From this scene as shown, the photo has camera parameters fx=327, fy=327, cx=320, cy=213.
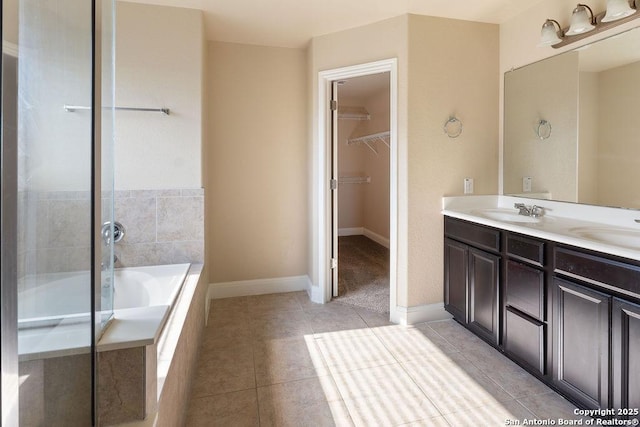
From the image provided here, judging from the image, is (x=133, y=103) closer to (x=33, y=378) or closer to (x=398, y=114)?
(x=398, y=114)

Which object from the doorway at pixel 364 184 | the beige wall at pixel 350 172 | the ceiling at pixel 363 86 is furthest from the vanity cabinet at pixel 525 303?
the beige wall at pixel 350 172

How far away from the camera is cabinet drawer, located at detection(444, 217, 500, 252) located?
6.89ft

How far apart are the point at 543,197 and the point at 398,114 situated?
1.22 meters

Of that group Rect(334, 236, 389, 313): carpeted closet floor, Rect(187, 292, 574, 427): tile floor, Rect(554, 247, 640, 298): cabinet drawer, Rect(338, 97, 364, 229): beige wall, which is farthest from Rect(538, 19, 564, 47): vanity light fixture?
Rect(338, 97, 364, 229): beige wall

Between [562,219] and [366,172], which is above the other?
[366,172]

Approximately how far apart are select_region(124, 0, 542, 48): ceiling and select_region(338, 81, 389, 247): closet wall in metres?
2.35

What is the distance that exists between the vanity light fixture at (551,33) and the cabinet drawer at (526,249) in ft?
4.32

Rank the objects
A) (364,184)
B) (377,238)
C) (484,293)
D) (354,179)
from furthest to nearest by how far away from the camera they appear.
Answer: (364,184), (354,179), (377,238), (484,293)

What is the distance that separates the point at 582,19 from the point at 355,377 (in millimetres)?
2520

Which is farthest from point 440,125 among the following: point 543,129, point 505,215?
point 505,215

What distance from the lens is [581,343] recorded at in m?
1.55

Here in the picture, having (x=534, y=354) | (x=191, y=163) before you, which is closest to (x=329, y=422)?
(x=534, y=354)

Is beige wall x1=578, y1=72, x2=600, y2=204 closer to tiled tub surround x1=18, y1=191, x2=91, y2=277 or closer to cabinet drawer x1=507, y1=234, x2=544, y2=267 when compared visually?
cabinet drawer x1=507, y1=234, x2=544, y2=267

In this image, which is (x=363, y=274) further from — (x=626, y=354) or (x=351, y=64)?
(x=626, y=354)
